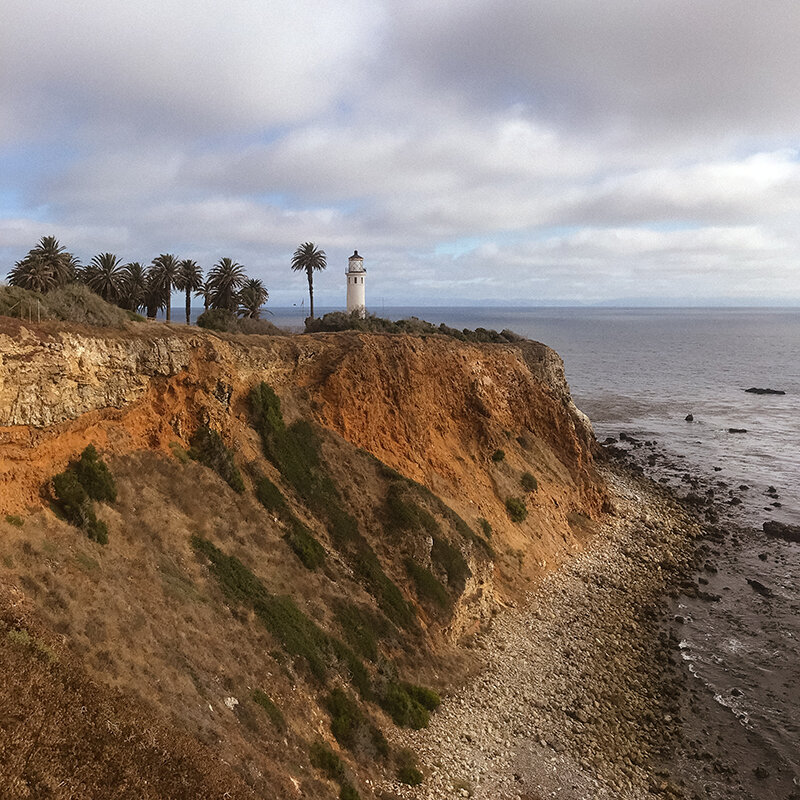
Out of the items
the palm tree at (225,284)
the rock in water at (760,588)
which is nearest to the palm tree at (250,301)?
the palm tree at (225,284)

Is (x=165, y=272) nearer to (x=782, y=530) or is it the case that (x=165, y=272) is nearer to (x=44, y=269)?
(x=44, y=269)

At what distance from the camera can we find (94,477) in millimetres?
25312

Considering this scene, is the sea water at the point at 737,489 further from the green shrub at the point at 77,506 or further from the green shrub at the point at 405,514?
the green shrub at the point at 77,506

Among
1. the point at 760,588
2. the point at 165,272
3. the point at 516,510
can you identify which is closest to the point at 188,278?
the point at 165,272

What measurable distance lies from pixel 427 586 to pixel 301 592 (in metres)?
8.39

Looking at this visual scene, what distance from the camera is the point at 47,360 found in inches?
971

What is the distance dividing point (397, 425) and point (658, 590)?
23.5 meters

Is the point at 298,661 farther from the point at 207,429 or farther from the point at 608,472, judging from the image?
the point at 608,472

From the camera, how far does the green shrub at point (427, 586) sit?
3309 cm

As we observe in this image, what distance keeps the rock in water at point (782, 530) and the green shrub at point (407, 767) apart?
45306 mm

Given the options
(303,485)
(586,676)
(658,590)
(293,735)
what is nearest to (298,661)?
(293,735)

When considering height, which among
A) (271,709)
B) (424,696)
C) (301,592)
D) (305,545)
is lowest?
(424,696)

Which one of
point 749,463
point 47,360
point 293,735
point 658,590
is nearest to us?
point 293,735

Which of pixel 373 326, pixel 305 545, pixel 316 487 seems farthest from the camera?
pixel 373 326
